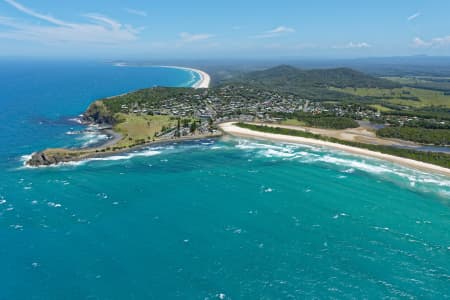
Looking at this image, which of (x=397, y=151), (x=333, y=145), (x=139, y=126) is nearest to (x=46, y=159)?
(x=139, y=126)

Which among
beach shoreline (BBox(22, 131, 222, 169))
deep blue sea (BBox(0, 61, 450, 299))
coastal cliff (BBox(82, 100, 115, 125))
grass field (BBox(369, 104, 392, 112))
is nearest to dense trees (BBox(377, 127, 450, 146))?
deep blue sea (BBox(0, 61, 450, 299))

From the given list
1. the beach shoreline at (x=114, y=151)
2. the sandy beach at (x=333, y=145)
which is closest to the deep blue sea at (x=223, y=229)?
the beach shoreline at (x=114, y=151)

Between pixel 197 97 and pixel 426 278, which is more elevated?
pixel 197 97

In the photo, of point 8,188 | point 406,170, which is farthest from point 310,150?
point 8,188

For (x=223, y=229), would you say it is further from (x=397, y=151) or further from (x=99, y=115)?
(x=99, y=115)

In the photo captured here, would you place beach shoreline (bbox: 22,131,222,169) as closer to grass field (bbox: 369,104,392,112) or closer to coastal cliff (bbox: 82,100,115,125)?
coastal cliff (bbox: 82,100,115,125)

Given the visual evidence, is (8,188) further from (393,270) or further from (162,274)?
(393,270)

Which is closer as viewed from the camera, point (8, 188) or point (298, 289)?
point (298, 289)
